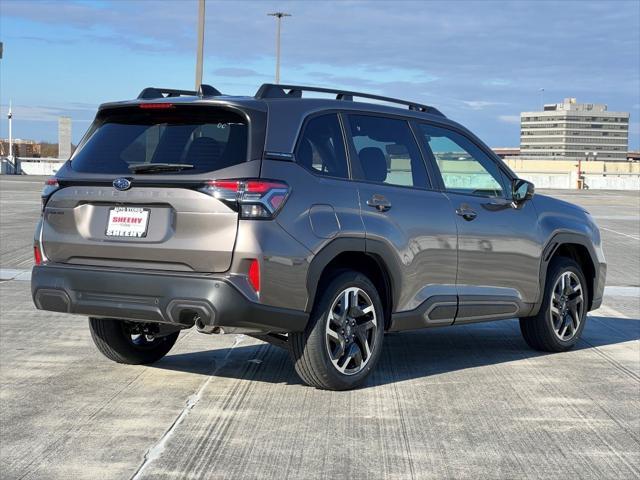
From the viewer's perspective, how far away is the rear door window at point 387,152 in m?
6.72

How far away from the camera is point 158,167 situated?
6035 millimetres

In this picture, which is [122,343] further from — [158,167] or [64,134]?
[64,134]

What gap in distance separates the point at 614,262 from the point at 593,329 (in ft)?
22.3

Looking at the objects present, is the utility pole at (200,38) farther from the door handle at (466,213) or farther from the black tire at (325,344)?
the black tire at (325,344)

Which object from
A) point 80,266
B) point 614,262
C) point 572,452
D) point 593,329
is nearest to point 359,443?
point 572,452

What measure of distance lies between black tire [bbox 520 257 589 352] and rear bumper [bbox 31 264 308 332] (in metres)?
2.72

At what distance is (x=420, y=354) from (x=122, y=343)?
2333mm

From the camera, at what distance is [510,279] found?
767cm

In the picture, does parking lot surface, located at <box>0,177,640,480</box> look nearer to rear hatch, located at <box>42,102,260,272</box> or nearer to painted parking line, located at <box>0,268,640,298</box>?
rear hatch, located at <box>42,102,260,272</box>

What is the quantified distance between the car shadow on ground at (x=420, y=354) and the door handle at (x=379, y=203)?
116 centimetres

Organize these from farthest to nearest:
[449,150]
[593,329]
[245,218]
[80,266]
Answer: [593,329]
[449,150]
[80,266]
[245,218]

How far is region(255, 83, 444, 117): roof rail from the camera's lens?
6355 millimetres

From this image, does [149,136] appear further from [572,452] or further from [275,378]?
[572,452]

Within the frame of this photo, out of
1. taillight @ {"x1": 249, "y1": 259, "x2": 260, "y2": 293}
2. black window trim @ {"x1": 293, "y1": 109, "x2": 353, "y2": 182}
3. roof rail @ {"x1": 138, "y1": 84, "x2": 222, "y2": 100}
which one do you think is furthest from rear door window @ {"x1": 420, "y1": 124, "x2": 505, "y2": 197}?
taillight @ {"x1": 249, "y1": 259, "x2": 260, "y2": 293}
